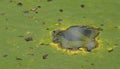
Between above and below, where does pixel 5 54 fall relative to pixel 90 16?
below

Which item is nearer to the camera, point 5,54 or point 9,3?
point 5,54

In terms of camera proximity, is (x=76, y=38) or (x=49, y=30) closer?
(x=76, y=38)

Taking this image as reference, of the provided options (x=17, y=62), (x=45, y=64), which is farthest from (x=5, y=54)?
(x=45, y=64)

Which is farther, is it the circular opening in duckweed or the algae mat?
the circular opening in duckweed

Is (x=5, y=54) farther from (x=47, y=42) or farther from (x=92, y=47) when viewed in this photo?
(x=92, y=47)

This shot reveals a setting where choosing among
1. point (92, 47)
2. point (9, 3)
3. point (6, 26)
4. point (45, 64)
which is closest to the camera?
point (45, 64)
